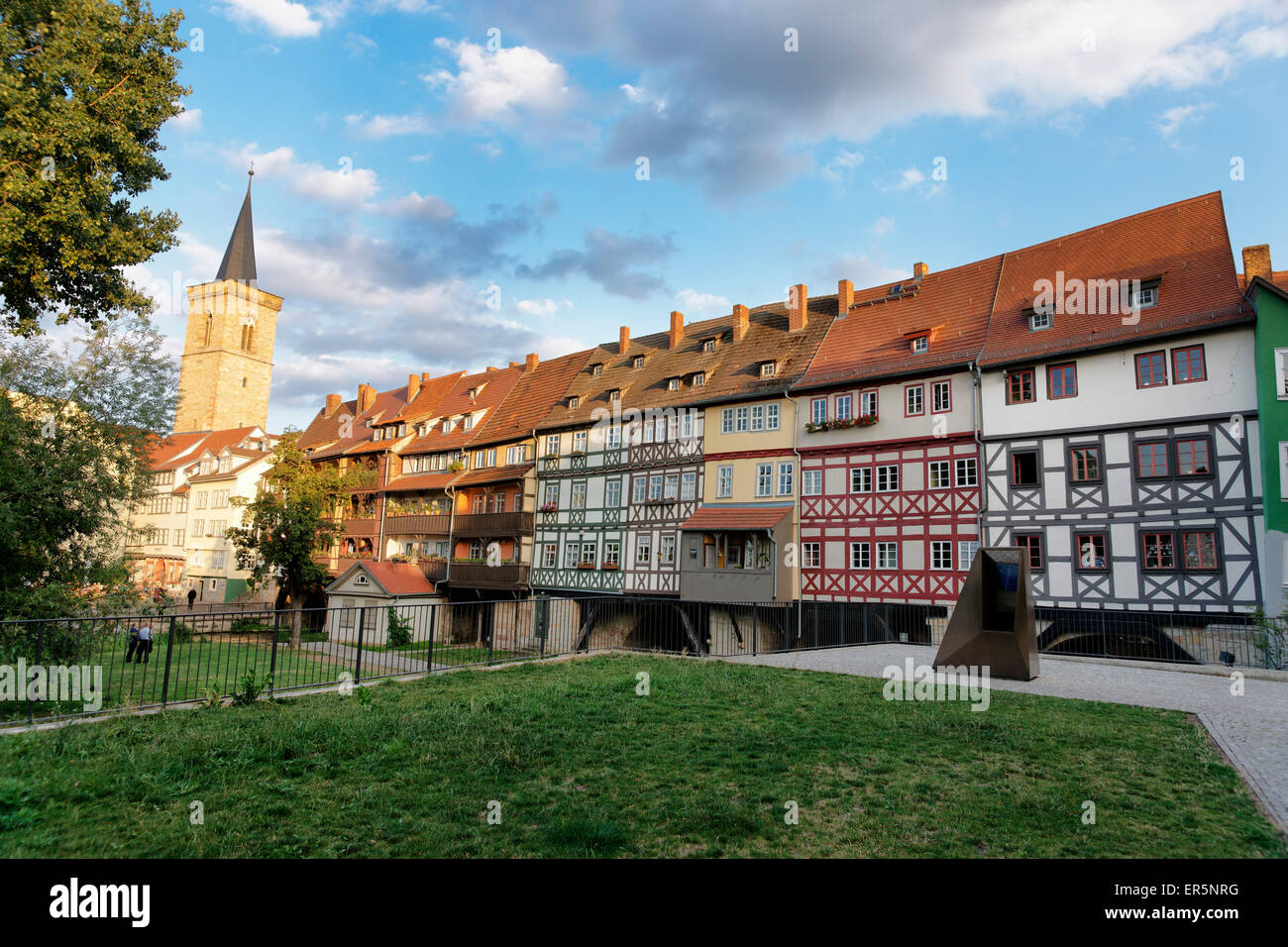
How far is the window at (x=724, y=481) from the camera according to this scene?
29500mm

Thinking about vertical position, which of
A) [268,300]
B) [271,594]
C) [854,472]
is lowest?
[271,594]

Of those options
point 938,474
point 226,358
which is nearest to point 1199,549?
point 938,474

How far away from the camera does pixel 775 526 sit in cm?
2672

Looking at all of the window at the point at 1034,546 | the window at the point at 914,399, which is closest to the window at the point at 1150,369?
the window at the point at 1034,546

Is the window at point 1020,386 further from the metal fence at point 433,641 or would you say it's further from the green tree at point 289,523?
the green tree at point 289,523

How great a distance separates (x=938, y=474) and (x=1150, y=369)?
6575mm

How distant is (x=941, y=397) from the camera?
2475 cm

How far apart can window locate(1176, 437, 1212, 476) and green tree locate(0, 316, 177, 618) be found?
1027 inches

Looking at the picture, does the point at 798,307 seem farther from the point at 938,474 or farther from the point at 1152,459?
the point at 1152,459

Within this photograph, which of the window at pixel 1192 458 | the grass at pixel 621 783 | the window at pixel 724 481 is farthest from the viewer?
the window at pixel 724 481

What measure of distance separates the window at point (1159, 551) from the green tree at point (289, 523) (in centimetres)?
3494
